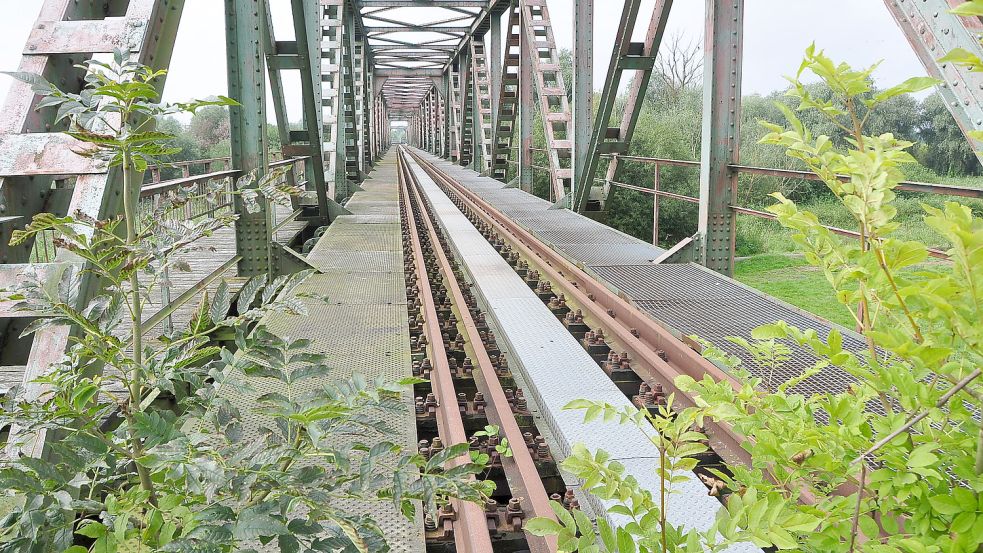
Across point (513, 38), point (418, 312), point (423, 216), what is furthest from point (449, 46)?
point (418, 312)

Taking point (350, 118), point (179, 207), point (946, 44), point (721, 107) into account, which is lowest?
point (179, 207)

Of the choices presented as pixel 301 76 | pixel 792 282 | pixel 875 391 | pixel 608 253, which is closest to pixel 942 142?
pixel 792 282

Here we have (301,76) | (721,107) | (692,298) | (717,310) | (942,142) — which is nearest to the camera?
(717,310)

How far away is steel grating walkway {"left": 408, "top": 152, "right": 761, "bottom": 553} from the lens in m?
2.54

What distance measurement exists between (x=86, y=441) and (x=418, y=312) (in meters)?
4.23

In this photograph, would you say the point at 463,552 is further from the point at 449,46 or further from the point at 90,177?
the point at 449,46

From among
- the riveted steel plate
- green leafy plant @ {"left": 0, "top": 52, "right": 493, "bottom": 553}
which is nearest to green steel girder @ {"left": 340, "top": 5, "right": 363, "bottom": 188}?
the riveted steel plate

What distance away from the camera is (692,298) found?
17.1 feet

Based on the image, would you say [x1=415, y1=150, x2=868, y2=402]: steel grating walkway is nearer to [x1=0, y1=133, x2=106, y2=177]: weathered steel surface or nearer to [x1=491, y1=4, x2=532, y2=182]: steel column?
[x1=0, y1=133, x2=106, y2=177]: weathered steel surface

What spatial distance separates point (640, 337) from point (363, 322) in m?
1.78

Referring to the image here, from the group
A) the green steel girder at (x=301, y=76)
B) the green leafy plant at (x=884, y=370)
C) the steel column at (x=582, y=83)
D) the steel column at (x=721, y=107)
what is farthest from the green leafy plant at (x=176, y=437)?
the steel column at (x=582, y=83)

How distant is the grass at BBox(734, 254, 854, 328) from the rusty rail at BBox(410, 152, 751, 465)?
1307 centimetres

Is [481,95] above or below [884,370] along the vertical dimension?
above

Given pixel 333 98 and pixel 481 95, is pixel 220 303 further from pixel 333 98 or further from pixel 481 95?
pixel 481 95
